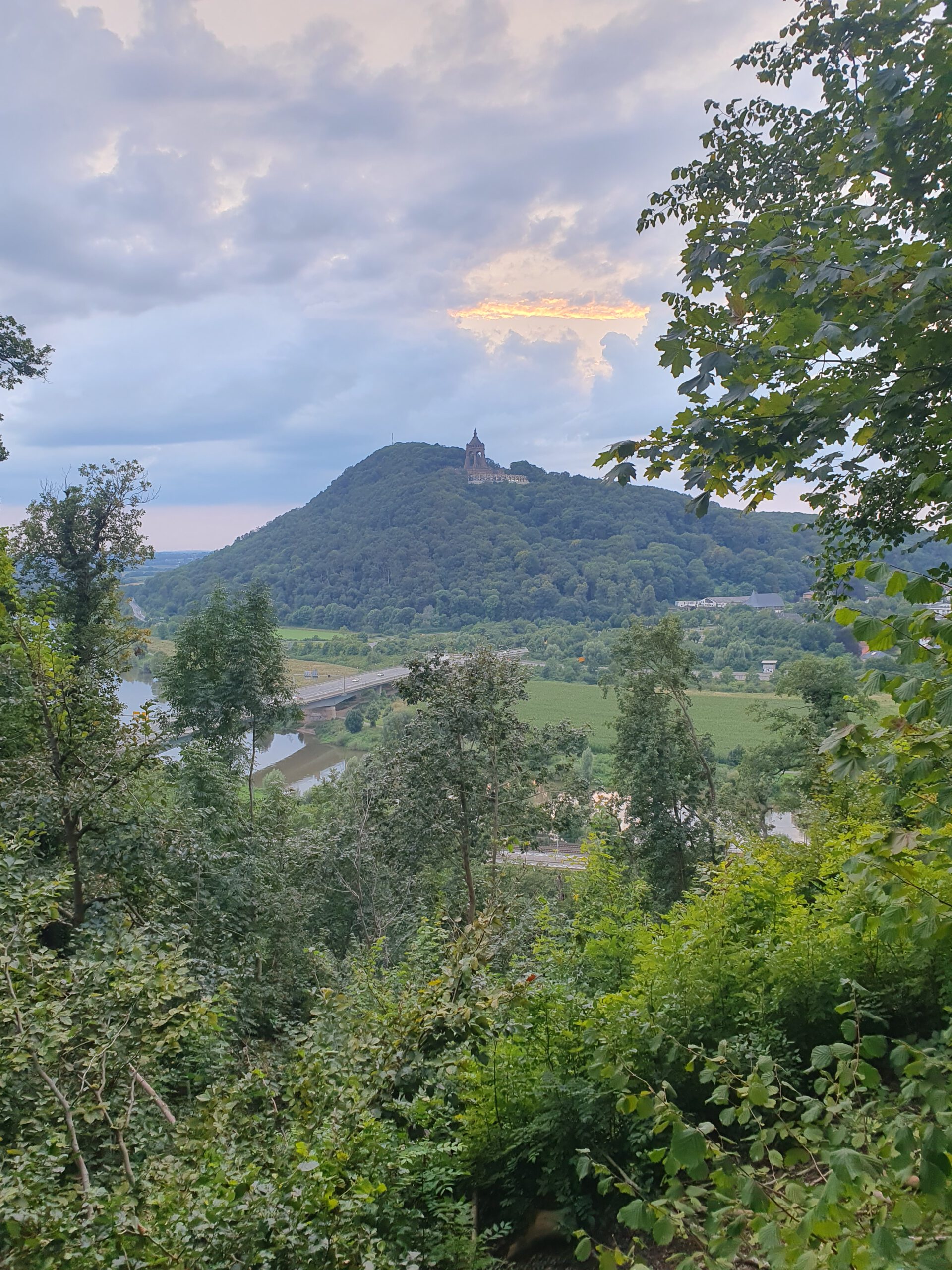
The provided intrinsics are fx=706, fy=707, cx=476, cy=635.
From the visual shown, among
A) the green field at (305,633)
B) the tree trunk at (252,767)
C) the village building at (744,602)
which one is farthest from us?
the green field at (305,633)

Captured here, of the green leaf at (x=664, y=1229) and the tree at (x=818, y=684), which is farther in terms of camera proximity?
the tree at (x=818, y=684)

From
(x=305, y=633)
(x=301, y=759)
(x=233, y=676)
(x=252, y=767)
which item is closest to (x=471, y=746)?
(x=252, y=767)

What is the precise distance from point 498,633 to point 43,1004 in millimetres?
48233

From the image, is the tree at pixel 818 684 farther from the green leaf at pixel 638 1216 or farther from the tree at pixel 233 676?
the green leaf at pixel 638 1216

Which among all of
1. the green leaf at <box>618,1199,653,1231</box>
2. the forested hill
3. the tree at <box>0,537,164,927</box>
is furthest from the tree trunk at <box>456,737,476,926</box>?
the forested hill

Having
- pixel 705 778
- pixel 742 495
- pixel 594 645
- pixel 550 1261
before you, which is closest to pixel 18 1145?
pixel 550 1261

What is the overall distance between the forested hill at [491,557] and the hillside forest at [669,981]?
142 feet

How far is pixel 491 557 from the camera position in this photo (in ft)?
208

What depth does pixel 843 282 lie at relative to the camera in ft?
6.64

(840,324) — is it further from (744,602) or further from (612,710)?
(744,602)

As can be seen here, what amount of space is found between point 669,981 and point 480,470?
263 ft

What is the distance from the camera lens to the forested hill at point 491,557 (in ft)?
179

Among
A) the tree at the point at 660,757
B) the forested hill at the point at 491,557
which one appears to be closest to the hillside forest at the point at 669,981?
the tree at the point at 660,757

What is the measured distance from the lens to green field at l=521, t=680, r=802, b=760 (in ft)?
98.1
